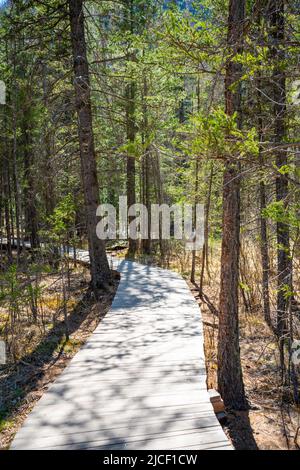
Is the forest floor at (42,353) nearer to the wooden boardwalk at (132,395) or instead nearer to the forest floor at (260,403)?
the wooden boardwalk at (132,395)

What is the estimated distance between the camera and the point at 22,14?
31.7 feet

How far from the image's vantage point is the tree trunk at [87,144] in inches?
354

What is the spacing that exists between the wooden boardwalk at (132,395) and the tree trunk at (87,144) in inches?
107

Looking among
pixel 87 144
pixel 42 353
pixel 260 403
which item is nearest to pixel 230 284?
pixel 260 403

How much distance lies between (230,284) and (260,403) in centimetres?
200

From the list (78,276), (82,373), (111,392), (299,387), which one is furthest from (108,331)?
(78,276)

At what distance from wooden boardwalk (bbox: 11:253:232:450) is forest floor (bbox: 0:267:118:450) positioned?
0.52 meters

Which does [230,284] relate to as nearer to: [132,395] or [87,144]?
[132,395]

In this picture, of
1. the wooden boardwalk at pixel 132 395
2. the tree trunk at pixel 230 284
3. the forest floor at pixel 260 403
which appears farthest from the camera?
the tree trunk at pixel 230 284

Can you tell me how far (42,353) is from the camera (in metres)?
6.83

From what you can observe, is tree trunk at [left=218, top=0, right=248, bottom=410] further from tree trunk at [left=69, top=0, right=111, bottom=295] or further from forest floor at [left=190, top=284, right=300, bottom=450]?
tree trunk at [left=69, top=0, right=111, bottom=295]

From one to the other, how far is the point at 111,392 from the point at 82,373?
69 cm

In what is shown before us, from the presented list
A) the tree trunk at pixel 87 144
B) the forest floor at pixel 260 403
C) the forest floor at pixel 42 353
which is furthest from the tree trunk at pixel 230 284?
the tree trunk at pixel 87 144

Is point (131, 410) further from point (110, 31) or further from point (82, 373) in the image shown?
point (110, 31)
